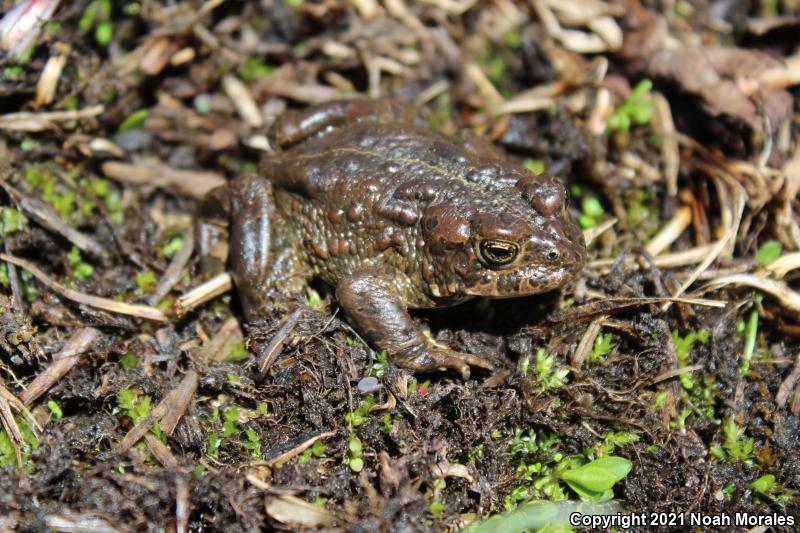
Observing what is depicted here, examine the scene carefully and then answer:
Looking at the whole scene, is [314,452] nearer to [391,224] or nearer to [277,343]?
[277,343]

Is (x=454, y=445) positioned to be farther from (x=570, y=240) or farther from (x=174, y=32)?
(x=174, y=32)

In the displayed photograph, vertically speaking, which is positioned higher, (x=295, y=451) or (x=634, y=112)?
(x=634, y=112)

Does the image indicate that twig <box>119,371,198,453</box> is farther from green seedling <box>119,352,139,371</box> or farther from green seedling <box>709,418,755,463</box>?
green seedling <box>709,418,755,463</box>

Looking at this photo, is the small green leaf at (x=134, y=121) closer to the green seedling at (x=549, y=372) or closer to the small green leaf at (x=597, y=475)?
the green seedling at (x=549, y=372)

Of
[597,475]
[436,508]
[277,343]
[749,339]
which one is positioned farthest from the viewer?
[749,339]

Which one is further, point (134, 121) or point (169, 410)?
point (134, 121)

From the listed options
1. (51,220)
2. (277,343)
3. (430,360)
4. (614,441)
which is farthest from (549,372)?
(51,220)
